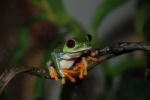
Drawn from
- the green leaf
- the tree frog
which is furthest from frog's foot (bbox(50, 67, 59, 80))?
the green leaf

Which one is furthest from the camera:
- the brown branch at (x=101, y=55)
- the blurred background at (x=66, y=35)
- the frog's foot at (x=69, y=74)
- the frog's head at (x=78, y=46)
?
the blurred background at (x=66, y=35)

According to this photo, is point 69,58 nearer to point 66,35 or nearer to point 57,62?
point 57,62

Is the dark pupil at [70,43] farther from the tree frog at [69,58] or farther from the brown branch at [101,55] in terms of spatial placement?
the brown branch at [101,55]

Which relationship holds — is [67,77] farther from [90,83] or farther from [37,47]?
[90,83]

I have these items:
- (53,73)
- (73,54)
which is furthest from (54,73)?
(73,54)

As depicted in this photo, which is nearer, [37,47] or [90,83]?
[37,47]

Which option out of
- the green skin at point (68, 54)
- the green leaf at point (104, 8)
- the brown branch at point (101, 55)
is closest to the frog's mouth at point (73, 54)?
the green skin at point (68, 54)

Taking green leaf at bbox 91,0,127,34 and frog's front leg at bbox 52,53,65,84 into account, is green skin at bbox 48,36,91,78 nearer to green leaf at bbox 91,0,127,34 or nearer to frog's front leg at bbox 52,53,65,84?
frog's front leg at bbox 52,53,65,84

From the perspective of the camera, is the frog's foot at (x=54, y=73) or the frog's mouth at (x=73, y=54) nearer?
the frog's foot at (x=54, y=73)

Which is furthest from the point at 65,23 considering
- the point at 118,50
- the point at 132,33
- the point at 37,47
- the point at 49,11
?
the point at 132,33

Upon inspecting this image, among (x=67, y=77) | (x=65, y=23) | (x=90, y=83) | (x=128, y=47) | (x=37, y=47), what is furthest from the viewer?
(x=90, y=83)
